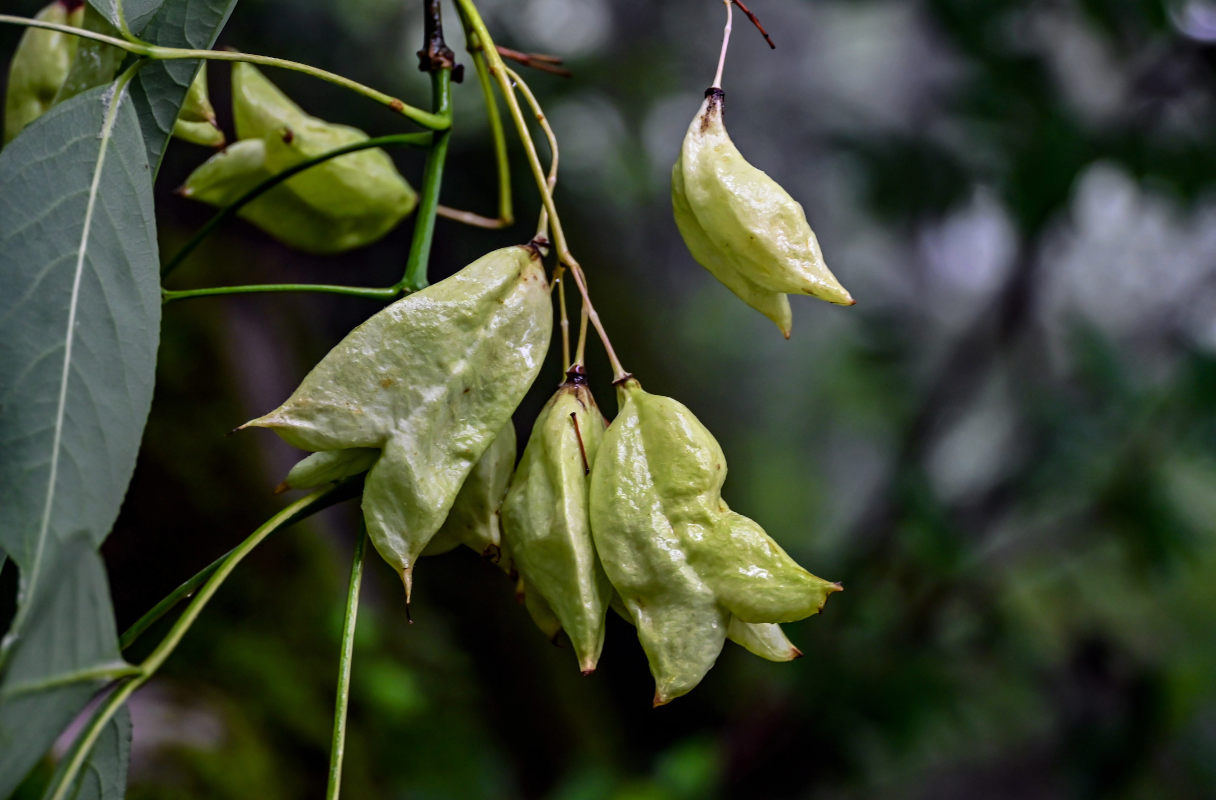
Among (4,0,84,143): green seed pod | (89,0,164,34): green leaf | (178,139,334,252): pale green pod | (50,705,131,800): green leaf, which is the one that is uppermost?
(89,0,164,34): green leaf

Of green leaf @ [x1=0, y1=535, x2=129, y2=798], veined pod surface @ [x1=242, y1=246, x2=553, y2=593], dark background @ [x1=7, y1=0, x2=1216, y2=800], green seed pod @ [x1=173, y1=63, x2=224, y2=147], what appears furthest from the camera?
dark background @ [x1=7, y1=0, x2=1216, y2=800]

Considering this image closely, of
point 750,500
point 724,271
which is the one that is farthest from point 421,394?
point 750,500

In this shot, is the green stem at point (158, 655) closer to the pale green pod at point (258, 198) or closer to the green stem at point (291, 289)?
the green stem at point (291, 289)

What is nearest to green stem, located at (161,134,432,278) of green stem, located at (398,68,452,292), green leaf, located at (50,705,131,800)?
green stem, located at (398,68,452,292)

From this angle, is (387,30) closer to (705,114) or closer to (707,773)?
(707,773)

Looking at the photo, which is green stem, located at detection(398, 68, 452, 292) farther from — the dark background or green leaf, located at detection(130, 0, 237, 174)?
the dark background

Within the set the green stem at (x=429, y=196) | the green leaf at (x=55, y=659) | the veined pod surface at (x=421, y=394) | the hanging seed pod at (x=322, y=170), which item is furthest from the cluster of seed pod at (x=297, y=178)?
the green leaf at (x=55, y=659)

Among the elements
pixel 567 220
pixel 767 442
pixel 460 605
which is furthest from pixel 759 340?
pixel 460 605

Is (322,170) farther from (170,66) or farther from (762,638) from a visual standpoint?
(762,638)
